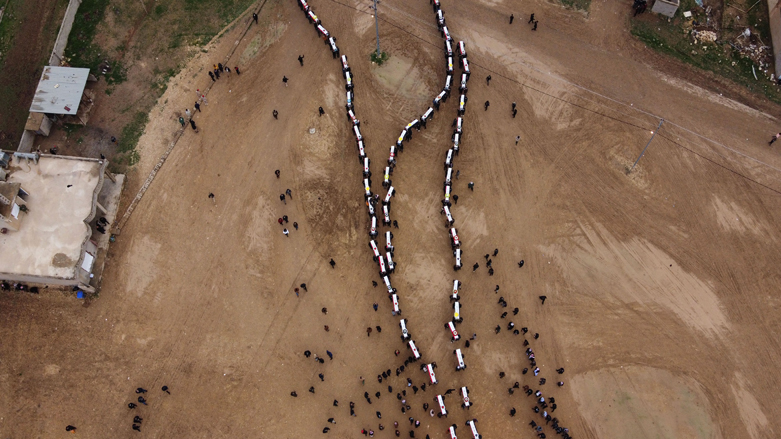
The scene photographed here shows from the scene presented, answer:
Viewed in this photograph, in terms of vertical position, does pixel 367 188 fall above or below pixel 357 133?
below

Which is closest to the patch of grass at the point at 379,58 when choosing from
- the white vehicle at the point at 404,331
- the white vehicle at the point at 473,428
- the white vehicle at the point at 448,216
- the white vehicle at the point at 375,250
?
the white vehicle at the point at 448,216

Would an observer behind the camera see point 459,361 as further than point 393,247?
No

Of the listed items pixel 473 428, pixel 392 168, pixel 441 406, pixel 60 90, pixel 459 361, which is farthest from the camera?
pixel 60 90

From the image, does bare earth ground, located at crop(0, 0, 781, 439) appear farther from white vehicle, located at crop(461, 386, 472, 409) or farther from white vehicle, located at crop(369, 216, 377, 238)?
white vehicle, located at crop(369, 216, 377, 238)

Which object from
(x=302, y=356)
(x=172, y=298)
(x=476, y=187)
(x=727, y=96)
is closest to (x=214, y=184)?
(x=172, y=298)

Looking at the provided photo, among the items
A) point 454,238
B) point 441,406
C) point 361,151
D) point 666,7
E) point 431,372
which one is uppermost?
point 666,7

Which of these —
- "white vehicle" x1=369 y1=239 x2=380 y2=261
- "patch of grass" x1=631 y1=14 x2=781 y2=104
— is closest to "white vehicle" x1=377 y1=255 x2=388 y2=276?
"white vehicle" x1=369 y1=239 x2=380 y2=261

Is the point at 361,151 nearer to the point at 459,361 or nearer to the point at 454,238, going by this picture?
the point at 454,238

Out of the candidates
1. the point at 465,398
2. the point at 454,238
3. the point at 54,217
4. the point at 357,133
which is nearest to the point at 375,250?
the point at 454,238
